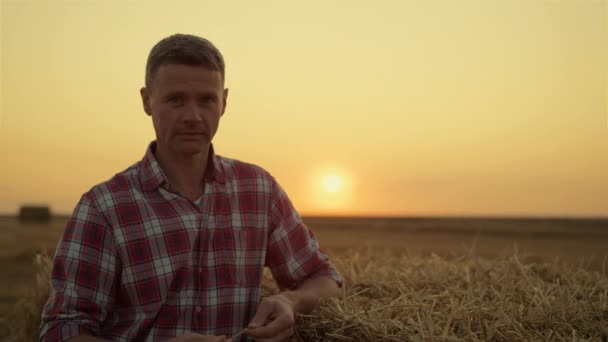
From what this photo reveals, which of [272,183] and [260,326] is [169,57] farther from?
[260,326]

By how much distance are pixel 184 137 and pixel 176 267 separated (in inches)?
20.6

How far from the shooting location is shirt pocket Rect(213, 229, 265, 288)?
2428 millimetres

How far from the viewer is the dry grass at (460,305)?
91.2 inches

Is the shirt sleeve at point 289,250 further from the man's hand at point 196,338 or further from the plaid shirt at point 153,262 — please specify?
the man's hand at point 196,338

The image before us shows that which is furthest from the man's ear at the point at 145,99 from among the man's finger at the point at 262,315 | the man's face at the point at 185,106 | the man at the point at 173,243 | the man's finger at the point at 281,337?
the man's finger at the point at 281,337

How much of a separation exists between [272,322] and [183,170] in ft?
2.50

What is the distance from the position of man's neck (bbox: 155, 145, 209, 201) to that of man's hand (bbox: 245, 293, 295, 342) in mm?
581

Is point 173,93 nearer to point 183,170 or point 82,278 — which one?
point 183,170

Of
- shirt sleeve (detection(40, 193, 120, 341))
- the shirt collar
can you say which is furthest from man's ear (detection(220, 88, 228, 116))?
shirt sleeve (detection(40, 193, 120, 341))

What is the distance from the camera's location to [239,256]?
248 centimetres

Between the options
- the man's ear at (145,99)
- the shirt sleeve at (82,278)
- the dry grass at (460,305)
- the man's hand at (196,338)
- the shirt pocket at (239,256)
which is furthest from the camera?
the man's ear at (145,99)

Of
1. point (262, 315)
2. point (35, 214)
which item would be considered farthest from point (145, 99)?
point (35, 214)

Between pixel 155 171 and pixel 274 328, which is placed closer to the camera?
pixel 274 328

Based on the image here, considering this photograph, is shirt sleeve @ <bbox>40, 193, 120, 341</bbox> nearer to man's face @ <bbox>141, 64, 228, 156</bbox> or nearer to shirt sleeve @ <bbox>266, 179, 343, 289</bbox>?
man's face @ <bbox>141, 64, 228, 156</bbox>
